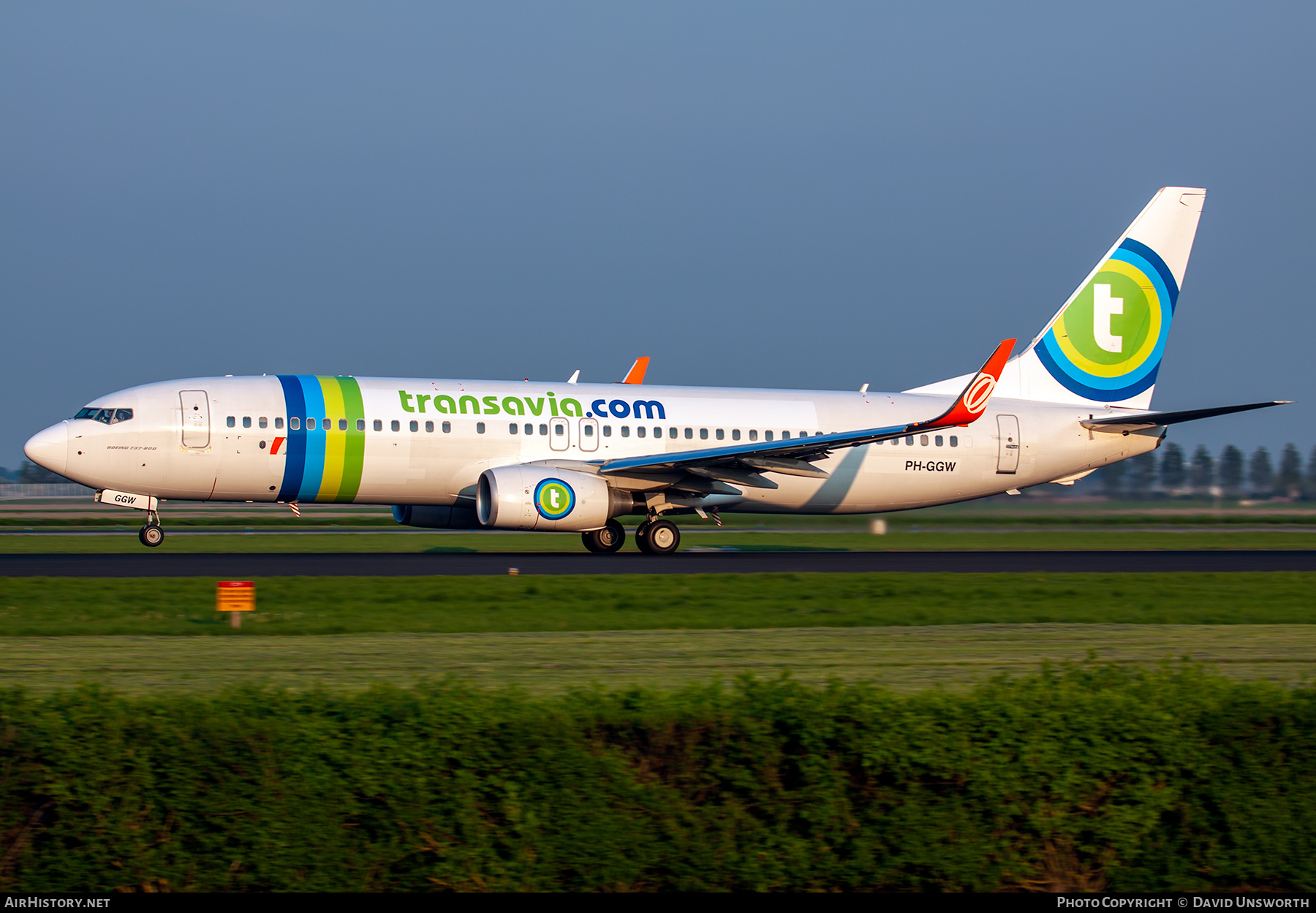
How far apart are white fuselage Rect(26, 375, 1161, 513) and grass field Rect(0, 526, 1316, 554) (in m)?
1.90

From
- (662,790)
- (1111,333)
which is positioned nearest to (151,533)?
(662,790)

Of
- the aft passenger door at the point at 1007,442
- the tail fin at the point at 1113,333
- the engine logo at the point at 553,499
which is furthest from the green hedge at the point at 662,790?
the tail fin at the point at 1113,333

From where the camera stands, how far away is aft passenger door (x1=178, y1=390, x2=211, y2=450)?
2531 cm

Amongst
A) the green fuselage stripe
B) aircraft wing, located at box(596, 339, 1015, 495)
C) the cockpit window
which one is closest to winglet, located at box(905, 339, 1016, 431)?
aircraft wing, located at box(596, 339, 1015, 495)

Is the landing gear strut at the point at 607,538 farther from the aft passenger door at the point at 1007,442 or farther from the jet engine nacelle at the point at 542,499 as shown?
the aft passenger door at the point at 1007,442

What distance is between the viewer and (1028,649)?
13.5 m

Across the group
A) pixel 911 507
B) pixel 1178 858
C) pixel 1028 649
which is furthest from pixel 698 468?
pixel 1178 858

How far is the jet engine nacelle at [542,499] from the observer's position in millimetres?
24984

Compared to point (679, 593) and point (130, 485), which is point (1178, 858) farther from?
point (130, 485)

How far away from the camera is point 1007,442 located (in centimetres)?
3083

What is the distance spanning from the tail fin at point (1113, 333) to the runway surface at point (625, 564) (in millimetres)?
4849

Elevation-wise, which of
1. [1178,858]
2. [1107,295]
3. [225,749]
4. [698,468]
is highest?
[1107,295]

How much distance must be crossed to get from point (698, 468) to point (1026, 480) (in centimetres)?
960

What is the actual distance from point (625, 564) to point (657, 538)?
3.34 meters
